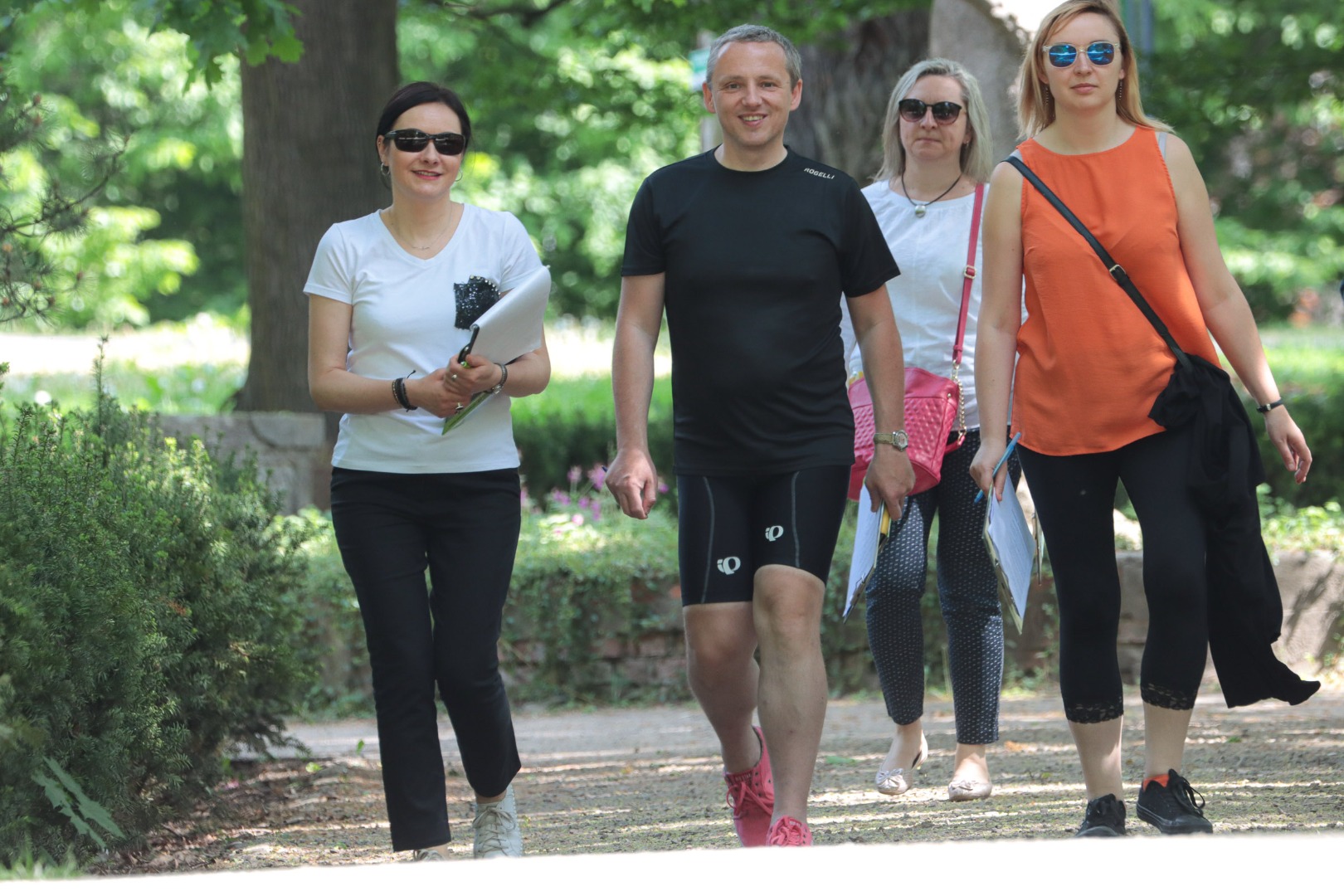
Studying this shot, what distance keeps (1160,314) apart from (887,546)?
5.00 ft

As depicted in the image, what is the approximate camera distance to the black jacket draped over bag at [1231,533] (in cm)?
389

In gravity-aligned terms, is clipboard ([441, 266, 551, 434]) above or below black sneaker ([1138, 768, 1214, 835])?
above

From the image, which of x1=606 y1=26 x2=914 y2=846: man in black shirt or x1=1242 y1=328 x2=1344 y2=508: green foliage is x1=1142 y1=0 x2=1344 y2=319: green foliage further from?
x1=606 y1=26 x2=914 y2=846: man in black shirt

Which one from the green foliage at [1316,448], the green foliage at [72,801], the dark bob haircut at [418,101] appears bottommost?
the green foliage at [72,801]

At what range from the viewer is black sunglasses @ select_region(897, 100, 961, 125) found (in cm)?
516

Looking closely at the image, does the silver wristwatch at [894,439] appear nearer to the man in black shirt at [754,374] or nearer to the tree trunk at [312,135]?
the man in black shirt at [754,374]

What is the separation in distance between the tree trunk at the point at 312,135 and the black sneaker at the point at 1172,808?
7.12 metres

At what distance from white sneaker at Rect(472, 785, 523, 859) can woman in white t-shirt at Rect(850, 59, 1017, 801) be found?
1.35 m

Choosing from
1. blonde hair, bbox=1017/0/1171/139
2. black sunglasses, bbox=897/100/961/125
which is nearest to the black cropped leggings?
blonde hair, bbox=1017/0/1171/139

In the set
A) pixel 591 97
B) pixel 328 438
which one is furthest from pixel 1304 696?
pixel 591 97

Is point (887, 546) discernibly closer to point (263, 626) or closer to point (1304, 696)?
point (1304, 696)

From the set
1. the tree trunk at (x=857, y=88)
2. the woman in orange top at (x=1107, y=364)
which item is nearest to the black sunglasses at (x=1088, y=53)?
the woman in orange top at (x=1107, y=364)

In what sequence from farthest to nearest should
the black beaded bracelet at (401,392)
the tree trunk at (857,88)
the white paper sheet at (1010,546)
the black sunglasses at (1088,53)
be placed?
the tree trunk at (857,88), the white paper sheet at (1010,546), the black beaded bracelet at (401,392), the black sunglasses at (1088,53)

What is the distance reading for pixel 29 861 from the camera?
344 centimetres
